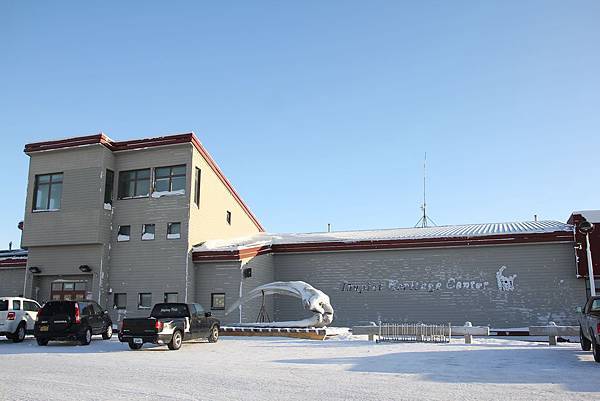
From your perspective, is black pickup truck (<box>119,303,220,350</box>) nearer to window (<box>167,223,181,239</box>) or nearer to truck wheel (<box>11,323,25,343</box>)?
truck wheel (<box>11,323,25,343</box>)

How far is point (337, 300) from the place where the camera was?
27188mm

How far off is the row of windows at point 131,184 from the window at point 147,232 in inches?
59.6

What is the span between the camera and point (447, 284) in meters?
25.6

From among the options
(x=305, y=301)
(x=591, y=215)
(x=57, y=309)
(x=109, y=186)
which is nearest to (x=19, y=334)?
(x=57, y=309)

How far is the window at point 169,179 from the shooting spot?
1052 inches

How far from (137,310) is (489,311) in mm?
16133

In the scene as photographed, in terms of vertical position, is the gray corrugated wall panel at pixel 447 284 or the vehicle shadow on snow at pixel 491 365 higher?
the gray corrugated wall panel at pixel 447 284

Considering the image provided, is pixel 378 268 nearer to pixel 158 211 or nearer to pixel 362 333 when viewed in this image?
pixel 362 333

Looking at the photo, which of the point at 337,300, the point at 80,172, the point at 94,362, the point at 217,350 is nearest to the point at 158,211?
the point at 80,172

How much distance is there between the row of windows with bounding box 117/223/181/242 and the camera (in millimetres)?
26422

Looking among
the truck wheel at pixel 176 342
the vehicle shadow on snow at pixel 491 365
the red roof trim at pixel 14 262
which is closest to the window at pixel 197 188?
the red roof trim at pixel 14 262

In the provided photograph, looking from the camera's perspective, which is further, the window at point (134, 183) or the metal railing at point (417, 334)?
the window at point (134, 183)

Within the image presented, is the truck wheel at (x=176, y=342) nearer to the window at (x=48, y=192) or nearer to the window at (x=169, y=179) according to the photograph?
the window at (x=169, y=179)

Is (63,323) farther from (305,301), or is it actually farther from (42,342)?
(305,301)
